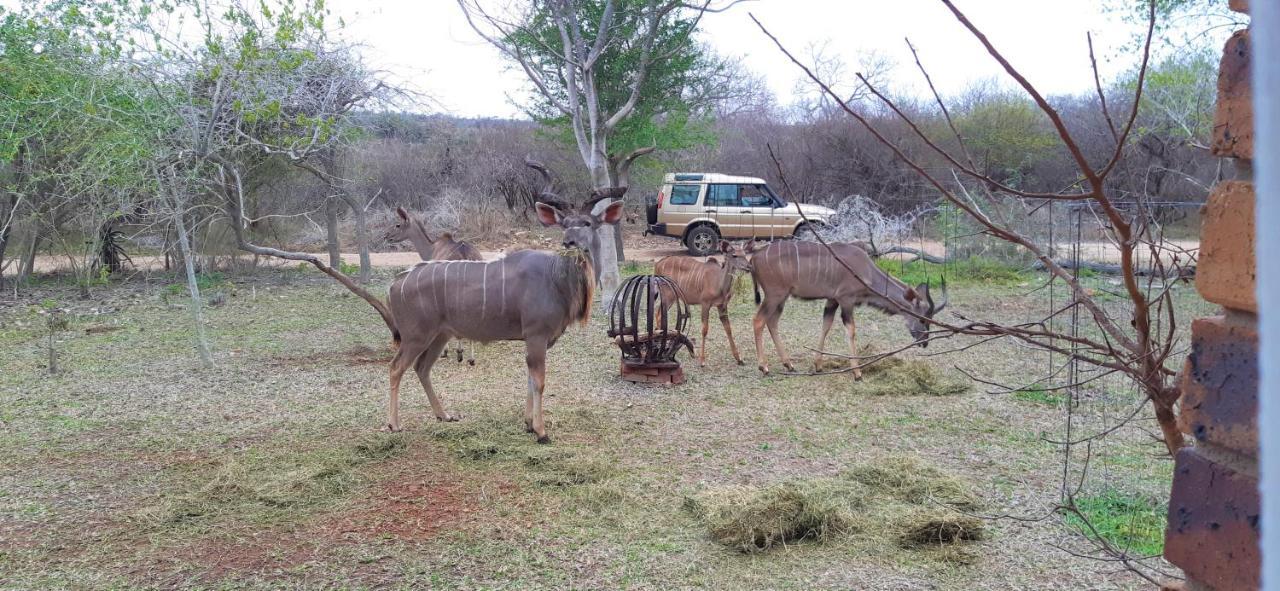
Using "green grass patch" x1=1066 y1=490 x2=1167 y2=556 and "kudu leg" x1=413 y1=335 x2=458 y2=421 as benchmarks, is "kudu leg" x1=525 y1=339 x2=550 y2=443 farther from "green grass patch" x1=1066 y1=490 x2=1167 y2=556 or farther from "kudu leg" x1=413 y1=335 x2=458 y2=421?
"green grass patch" x1=1066 y1=490 x2=1167 y2=556

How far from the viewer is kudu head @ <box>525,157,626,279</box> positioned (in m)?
6.23

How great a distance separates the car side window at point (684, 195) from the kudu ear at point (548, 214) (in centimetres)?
1223

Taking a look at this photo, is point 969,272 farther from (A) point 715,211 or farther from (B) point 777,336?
(B) point 777,336

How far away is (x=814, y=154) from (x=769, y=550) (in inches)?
889

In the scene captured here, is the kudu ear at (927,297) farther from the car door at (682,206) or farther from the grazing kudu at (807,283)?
the car door at (682,206)

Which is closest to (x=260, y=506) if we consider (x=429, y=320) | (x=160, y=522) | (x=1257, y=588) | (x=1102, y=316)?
(x=160, y=522)

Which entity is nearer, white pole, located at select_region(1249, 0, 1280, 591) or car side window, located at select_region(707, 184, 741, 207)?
white pole, located at select_region(1249, 0, 1280, 591)

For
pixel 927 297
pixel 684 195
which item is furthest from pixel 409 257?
pixel 927 297

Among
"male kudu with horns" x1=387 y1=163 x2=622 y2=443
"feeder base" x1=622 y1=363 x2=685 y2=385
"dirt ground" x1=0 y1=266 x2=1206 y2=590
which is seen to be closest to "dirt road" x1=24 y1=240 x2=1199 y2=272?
"dirt ground" x1=0 y1=266 x2=1206 y2=590

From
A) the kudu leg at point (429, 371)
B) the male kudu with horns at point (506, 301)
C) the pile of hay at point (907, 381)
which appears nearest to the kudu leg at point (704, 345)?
the pile of hay at point (907, 381)

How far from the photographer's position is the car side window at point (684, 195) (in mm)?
18797

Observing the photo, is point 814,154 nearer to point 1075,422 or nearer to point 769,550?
point 1075,422

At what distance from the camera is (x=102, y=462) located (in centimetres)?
555

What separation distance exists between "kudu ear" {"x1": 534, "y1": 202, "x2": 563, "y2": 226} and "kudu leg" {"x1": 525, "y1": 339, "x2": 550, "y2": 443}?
0.95m
